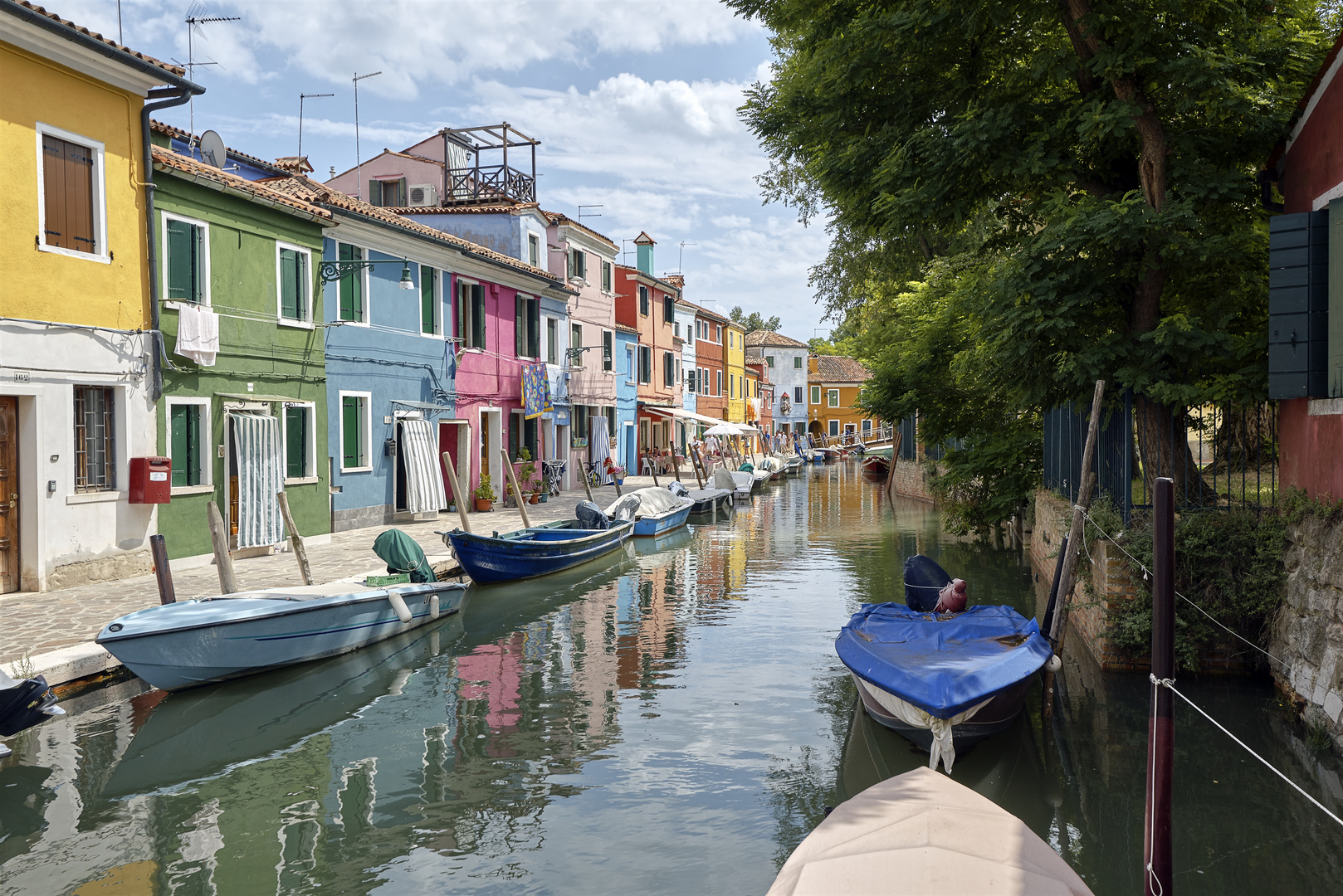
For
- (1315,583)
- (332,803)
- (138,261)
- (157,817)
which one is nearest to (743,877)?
(332,803)

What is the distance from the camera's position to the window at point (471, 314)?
77.5 feet

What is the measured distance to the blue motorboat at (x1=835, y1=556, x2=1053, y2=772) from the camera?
713cm

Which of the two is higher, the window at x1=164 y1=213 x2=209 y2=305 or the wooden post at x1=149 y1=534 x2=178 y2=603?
the window at x1=164 y1=213 x2=209 y2=305

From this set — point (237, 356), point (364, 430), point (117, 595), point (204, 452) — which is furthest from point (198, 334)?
point (364, 430)

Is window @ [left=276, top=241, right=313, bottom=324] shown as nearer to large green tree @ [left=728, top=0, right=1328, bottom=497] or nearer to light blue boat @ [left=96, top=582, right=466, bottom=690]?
light blue boat @ [left=96, top=582, right=466, bottom=690]

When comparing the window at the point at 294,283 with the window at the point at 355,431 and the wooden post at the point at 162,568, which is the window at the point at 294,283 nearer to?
the window at the point at 355,431

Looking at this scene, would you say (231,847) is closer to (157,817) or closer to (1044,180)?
(157,817)

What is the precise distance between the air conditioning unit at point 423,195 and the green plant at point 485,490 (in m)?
9.82

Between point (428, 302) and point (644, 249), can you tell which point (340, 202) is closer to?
point (428, 302)

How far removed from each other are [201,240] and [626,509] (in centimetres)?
1022

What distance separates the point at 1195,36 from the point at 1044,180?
194 cm

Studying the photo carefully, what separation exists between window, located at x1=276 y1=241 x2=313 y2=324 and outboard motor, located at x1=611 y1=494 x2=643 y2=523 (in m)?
7.42

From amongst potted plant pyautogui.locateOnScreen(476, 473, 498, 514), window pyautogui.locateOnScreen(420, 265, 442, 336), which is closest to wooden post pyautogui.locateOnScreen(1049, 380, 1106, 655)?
window pyautogui.locateOnScreen(420, 265, 442, 336)

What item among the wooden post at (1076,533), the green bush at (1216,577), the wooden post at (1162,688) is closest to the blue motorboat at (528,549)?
the wooden post at (1076,533)
